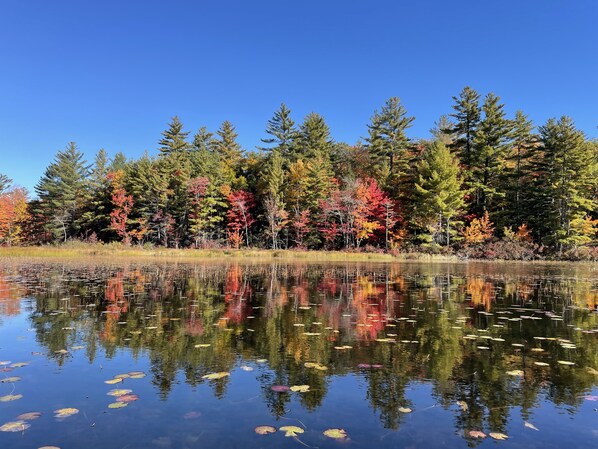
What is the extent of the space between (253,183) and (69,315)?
160 feet

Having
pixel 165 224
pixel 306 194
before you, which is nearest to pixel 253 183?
pixel 306 194

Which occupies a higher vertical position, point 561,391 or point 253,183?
point 253,183

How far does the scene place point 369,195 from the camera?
47.3m

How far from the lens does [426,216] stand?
44.2 metres

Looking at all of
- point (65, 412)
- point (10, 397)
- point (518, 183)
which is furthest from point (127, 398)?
point (518, 183)

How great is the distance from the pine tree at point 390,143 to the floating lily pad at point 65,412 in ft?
161

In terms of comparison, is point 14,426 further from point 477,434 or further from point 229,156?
point 229,156

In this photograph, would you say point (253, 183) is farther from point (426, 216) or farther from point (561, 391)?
point (561, 391)

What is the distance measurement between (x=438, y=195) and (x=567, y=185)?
12.4 m

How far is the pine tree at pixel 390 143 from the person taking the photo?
5200cm

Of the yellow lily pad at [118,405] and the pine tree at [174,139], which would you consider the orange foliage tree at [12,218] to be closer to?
the pine tree at [174,139]

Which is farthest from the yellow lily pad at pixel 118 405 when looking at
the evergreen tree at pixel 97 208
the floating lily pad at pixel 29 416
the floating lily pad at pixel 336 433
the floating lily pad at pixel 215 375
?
the evergreen tree at pixel 97 208

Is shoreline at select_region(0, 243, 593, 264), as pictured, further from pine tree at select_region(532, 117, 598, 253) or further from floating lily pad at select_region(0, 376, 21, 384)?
floating lily pad at select_region(0, 376, 21, 384)

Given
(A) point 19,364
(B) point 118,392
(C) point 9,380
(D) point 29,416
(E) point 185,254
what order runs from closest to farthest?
(D) point 29,416 → (B) point 118,392 → (C) point 9,380 → (A) point 19,364 → (E) point 185,254
